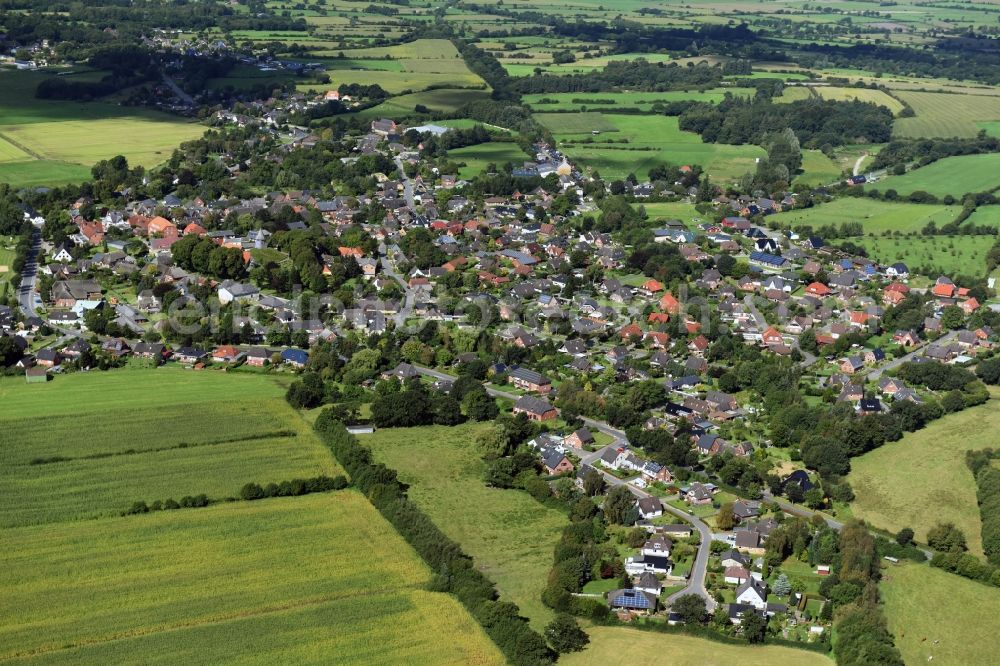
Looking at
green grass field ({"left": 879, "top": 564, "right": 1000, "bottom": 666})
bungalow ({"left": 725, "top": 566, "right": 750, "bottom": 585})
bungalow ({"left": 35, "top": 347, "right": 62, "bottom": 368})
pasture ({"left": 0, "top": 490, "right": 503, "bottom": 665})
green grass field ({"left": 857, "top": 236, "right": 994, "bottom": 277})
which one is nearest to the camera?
pasture ({"left": 0, "top": 490, "right": 503, "bottom": 665})

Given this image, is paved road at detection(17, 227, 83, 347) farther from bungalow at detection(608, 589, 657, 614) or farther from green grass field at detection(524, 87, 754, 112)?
green grass field at detection(524, 87, 754, 112)

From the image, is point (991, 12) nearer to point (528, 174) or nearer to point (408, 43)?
point (408, 43)

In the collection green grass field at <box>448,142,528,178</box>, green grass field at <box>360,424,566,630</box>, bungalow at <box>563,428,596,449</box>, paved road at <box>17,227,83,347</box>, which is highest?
green grass field at <box>448,142,528,178</box>

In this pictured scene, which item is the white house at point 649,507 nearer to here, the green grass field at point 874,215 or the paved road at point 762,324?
the paved road at point 762,324

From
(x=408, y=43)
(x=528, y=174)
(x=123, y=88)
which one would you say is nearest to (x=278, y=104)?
(x=123, y=88)

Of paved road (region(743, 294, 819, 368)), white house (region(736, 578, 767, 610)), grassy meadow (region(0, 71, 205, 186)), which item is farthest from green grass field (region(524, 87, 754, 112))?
white house (region(736, 578, 767, 610))

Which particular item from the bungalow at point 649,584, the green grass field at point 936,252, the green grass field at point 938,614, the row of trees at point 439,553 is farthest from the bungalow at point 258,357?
the green grass field at point 936,252
